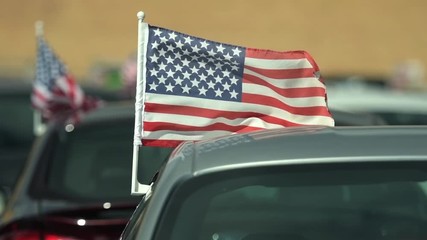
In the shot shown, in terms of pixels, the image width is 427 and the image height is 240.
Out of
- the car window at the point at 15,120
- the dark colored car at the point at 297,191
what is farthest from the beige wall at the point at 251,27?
the dark colored car at the point at 297,191

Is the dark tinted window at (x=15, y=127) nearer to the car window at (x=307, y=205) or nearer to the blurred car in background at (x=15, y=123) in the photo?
the blurred car in background at (x=15, y=123)

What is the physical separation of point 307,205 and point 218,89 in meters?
1.46

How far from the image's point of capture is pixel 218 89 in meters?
5.39

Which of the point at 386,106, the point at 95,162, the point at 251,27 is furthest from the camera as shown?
the point at 251,27

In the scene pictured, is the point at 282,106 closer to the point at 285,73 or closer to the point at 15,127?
the point at 285,73

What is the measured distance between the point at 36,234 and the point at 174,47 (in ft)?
3.83

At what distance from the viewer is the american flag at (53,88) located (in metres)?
10.2

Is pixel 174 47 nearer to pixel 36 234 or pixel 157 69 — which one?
pixel 157 69

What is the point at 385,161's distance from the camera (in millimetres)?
3844

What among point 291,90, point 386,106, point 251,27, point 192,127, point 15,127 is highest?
point 291,90

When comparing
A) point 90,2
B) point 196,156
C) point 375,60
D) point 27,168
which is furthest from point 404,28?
point 196,156

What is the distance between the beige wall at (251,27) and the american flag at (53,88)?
27247 millimetres

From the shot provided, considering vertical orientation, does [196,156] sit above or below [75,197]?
above

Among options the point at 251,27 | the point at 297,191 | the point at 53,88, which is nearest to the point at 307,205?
the point at 297,191
